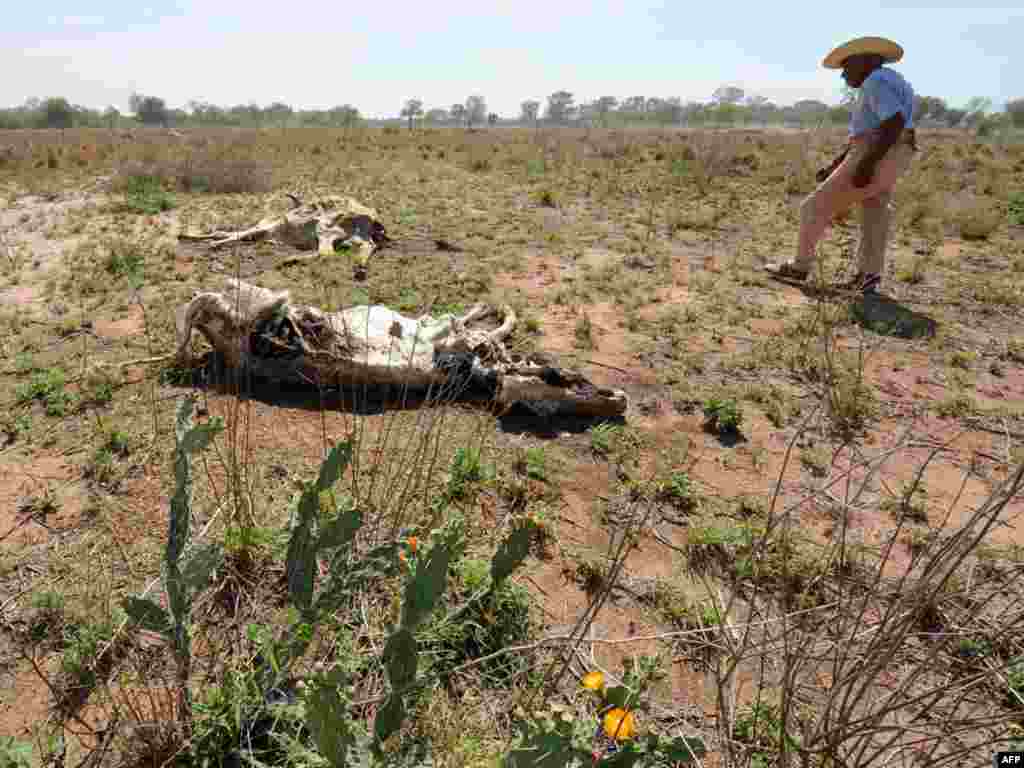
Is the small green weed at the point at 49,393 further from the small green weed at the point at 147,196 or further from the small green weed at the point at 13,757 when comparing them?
the small green weed at the point at 147,196

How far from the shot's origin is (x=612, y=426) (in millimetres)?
3846

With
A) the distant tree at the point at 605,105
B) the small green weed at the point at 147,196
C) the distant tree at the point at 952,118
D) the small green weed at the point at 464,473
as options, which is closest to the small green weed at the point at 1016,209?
the distant tree at the point at 952,118

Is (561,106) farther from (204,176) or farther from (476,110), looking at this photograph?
(204,176)

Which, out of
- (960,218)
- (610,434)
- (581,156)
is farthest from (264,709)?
(581,156)

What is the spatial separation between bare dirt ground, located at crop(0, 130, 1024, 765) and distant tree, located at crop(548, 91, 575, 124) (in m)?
120

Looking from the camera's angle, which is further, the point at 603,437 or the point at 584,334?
the point at 584,334

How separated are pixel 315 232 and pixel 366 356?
4.44 m

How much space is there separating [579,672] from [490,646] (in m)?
0.36

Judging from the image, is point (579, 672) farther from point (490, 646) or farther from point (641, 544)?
point (641, 544)

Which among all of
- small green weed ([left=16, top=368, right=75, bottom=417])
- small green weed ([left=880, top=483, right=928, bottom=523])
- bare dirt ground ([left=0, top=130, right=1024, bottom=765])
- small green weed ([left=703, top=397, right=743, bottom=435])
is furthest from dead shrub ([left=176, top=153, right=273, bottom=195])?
small green weed ([left=880, top=483, right=928, bottom=523])

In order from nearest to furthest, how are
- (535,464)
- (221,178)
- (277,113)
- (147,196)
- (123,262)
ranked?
(535,464) → (123,262) → (147,196) → (221,178) → (277,113)

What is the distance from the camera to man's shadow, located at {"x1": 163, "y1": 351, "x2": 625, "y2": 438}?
3863mm

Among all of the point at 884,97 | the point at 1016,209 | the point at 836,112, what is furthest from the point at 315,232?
the point at 1016,209

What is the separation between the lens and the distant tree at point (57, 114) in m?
55.8
